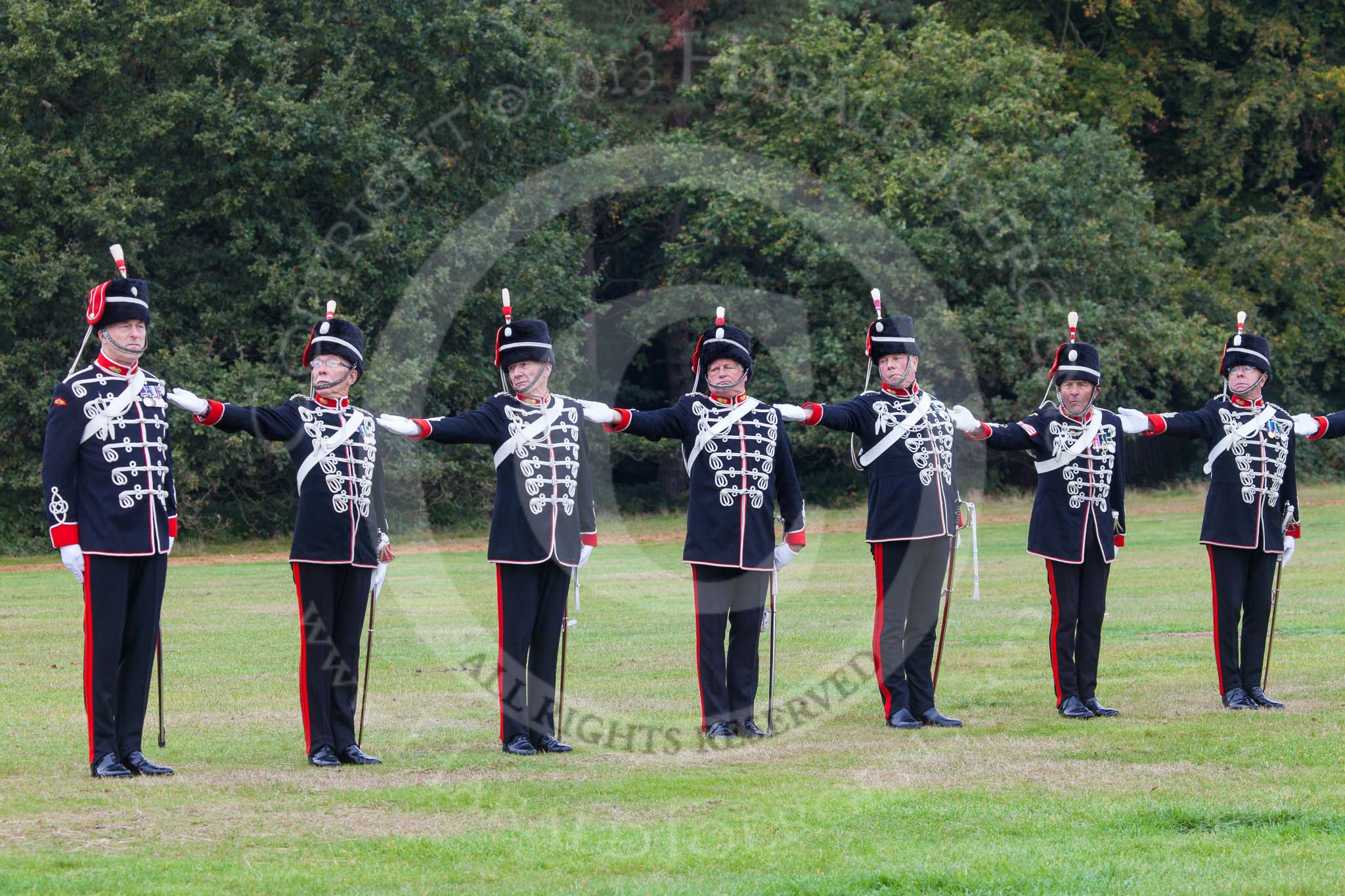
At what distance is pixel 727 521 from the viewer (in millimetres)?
8055

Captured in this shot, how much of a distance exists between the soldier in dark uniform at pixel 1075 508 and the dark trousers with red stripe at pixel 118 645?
13.3ft

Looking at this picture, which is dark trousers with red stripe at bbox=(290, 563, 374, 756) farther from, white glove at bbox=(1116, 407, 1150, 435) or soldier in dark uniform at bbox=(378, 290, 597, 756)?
white glove at bbox=(1116, 407, 1150, 435)

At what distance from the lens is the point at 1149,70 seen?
3353cm

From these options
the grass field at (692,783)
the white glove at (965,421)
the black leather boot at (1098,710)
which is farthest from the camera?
the black leather boot at (1098,710)

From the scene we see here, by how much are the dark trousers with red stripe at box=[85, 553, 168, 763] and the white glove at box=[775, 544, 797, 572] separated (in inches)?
115

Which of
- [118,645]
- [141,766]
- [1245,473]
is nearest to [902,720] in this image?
[1245,473]

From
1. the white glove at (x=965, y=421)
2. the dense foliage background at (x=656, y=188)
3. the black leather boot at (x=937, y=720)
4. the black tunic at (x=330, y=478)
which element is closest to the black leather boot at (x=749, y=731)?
the black leather boot at (x=937, y=720)

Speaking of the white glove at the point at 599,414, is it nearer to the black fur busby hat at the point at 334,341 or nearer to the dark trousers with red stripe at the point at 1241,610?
the black fur busby hat at the point at 334,341

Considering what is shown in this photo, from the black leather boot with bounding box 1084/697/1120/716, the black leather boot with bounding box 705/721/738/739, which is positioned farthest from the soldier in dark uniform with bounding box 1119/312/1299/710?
the black leather boot with bounding box 705/721/738/739

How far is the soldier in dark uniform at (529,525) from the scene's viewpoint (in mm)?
7645

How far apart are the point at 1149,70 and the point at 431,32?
1556 centimetres

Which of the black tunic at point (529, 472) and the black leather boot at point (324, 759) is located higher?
the black tunic at point (529, 472)

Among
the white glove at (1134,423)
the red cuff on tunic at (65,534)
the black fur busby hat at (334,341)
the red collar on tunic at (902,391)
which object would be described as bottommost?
the red cuff on tunic at (65,534)

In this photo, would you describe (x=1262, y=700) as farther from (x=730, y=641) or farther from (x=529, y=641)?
(x=529, y=641)
